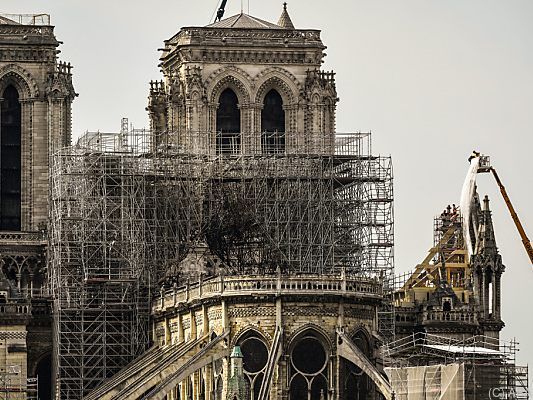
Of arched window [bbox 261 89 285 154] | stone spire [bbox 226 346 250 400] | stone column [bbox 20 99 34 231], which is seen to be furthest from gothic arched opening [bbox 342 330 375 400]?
stone column [bbox 20 99 34 231]

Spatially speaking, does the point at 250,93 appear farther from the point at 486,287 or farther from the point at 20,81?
the point at 486,287

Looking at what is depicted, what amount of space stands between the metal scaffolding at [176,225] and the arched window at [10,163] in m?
4.95

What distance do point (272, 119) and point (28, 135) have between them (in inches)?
457

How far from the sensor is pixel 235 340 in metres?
115

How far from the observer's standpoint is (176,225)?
130 metres

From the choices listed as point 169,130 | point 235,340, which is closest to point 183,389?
point 235,340

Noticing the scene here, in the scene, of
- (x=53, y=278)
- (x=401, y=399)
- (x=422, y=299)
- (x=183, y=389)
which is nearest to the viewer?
(x=401, y=399)

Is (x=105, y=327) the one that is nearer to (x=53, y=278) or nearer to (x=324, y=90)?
(x=53, y=278)

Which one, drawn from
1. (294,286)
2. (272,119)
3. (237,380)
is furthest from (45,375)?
(237,380)

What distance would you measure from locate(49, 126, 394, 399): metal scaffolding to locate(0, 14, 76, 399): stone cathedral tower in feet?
11.4

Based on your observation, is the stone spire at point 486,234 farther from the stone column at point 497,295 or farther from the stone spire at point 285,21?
the stone spire at point 285,21

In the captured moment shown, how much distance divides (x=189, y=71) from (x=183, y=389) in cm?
2005

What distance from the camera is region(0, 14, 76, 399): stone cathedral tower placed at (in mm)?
135500

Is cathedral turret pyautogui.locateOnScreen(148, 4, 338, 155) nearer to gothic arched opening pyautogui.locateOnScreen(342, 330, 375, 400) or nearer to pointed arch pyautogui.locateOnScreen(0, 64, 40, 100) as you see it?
pointed arch pyautogui.locateOnScreen(0, 64, 40, 100)
